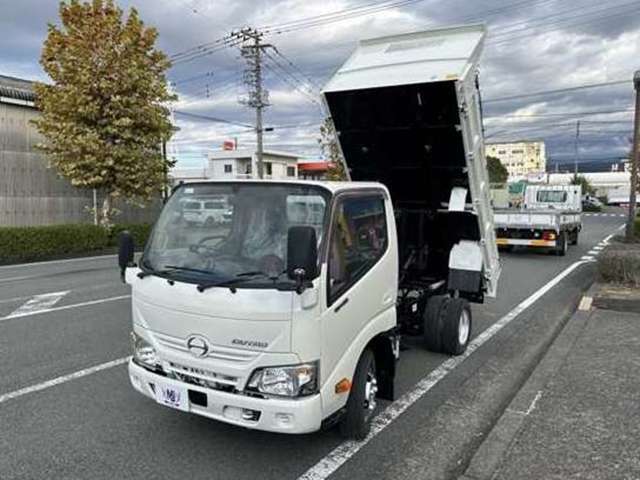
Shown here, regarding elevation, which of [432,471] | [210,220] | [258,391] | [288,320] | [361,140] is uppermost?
[361,140]

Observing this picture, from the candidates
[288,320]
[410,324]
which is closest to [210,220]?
[288,320]

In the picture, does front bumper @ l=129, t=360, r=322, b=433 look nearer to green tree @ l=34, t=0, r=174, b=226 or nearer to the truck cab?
the truck cab

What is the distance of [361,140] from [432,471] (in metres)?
4.27

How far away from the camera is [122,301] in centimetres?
934

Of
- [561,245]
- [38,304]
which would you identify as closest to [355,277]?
[38,304]

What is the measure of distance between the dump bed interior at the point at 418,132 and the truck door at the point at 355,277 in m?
1.96

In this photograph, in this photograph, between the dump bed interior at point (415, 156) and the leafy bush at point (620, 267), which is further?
the leafy bush at point (620, 267)

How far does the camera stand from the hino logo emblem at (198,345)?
3.56 m

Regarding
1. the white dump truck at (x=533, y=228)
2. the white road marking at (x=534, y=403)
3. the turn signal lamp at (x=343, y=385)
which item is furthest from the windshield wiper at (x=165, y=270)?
the white dump truck at (x=533, y=228)

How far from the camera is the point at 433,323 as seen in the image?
6.36 m

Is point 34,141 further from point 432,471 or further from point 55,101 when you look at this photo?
point 432,471

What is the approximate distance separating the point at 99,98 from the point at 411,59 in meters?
15.5

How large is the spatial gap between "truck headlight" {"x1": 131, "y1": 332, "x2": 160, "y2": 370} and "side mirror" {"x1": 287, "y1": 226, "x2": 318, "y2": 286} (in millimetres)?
1254

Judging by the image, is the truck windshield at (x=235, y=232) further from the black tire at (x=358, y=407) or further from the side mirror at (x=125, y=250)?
the black tire at (x=358, y=407)
